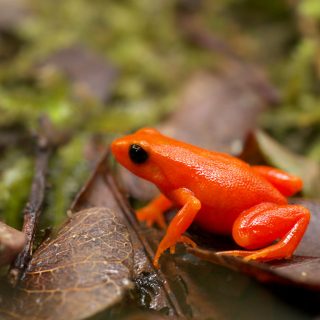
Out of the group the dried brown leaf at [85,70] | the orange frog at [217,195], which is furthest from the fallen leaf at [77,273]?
the dried brown leaf at [85,70]

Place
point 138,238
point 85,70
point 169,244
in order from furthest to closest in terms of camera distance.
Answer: point 85,70
point 138,238
point 169,244

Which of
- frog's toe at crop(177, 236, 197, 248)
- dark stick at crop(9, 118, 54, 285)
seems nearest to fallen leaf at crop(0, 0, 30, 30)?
dark stick at crop(9, 118, 54, 285)

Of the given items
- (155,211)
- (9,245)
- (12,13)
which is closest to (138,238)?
(155,211)

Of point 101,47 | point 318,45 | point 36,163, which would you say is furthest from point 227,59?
point 36,163

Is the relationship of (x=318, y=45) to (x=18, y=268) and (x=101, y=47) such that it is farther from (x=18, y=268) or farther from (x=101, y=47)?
(x=18, y=268)

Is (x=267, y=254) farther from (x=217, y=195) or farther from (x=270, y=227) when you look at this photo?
(x=217, y=195)

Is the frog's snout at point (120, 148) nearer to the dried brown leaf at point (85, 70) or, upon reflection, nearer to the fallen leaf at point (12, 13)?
the dried brown leaf at point (85, 70)

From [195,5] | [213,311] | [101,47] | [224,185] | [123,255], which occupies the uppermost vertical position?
[195,5]

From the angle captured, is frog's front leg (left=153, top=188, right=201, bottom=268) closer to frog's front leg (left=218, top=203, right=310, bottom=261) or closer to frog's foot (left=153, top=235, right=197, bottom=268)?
frog's foot (left=153, top=235, right=197, bottom=268)
